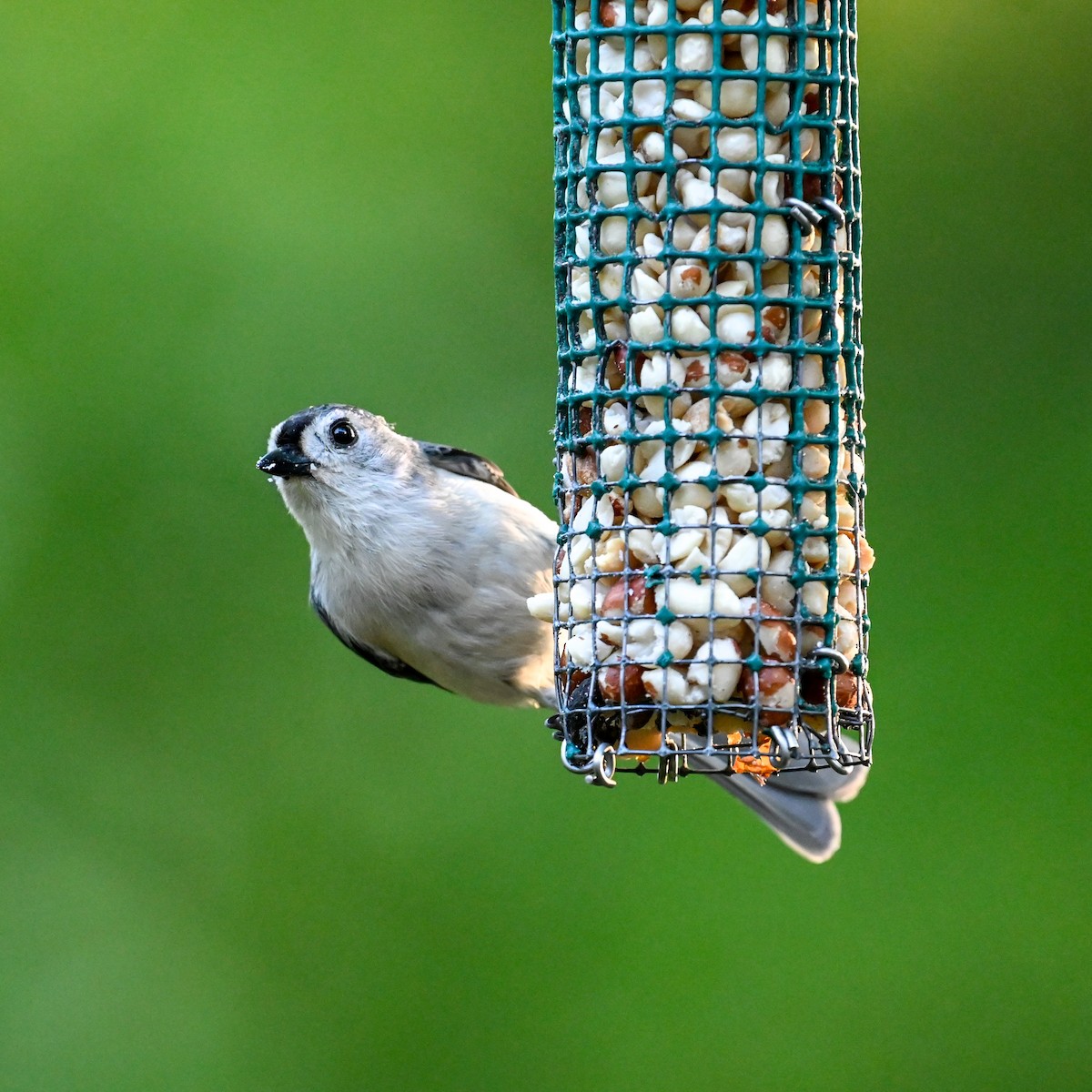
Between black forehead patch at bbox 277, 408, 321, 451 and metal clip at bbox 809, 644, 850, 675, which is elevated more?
black forehead patch at bbox 277, 408, 321, 451

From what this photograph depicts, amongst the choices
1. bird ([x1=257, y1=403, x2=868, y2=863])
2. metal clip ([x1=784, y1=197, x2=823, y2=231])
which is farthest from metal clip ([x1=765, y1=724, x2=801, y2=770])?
bird ([x1=257, y1=403, x2=868, y2=863])

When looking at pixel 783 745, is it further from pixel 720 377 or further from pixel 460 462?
pixel 460 462

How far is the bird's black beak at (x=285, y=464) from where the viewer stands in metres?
4.29

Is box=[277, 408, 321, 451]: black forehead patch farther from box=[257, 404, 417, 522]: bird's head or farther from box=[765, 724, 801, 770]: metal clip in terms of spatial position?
box=[765, 724, 801, 770]: metal clip

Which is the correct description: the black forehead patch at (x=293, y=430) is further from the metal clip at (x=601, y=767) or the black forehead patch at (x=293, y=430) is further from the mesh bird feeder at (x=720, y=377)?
the metal clip at (x=601, y=767)

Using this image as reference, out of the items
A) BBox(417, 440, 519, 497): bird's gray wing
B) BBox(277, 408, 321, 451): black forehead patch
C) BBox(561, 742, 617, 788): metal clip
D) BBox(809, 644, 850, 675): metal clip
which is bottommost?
BBox(561, 742, 617, 788): metal clip

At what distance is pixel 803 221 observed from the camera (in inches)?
126

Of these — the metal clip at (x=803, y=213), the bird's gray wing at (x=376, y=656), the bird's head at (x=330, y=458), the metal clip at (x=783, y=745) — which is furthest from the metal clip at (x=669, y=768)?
the bird's gray wing at (x=376, y=656)

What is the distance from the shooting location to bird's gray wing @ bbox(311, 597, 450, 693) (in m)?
4.82

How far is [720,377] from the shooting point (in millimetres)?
3211

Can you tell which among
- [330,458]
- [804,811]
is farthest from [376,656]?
[804,811]

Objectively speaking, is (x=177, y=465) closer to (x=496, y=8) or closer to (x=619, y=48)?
(x=496, y=8)

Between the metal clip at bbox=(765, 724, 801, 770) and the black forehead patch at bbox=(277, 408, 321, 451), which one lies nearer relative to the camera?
the metal clip at bbox=(765, 724, 801, 770)

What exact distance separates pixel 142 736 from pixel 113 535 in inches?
29.5
